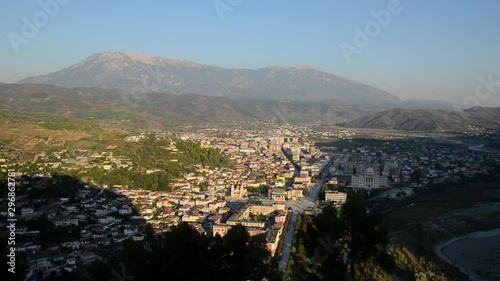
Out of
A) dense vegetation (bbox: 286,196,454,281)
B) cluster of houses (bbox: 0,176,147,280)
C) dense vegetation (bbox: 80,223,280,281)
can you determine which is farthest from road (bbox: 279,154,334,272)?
dense vegetation (bbox: 80,223,280,281)

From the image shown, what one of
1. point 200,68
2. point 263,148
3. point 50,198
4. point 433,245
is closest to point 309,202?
point 433,245

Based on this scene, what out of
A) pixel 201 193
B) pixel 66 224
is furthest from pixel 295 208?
pixel 66 224

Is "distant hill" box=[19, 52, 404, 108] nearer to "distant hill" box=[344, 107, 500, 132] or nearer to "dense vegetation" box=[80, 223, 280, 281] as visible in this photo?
"distant hill" box=[344, 107, 500, 132]

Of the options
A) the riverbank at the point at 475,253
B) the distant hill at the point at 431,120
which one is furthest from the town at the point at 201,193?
the distant hill at the point at 431,120

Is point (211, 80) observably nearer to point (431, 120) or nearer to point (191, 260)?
point (431, 120)

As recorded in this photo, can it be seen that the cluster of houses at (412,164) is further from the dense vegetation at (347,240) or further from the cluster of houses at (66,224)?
the dense vegetation at (347,240)

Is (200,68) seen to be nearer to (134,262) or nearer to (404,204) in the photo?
(404,204)
